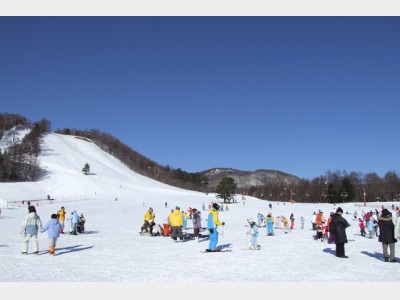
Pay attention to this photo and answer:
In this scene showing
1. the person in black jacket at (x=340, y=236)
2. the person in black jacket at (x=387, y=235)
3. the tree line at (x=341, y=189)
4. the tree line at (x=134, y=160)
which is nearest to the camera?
the person in black jacket at (x=387, y=235)

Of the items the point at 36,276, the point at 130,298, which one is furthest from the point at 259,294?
the point at 36,276

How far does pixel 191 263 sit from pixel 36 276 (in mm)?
4086

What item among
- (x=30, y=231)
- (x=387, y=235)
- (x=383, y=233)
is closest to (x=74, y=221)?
(x=30, y=231)

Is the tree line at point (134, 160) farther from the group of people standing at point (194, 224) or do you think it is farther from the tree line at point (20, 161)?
the group of people standing at point (194, 224)

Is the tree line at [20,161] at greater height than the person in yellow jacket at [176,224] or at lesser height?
greater

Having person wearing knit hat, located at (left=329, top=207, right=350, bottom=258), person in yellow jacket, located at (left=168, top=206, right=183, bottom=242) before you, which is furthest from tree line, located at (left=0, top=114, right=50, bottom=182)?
person wearing knit hat, located at (left=329, top=207, right=350, bottom=258)

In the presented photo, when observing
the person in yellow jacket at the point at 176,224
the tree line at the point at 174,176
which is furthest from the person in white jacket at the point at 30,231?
the tree line at the point at 174,176

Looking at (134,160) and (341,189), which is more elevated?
(134,160)

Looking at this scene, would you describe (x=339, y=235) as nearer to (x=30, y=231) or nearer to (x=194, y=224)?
(x=194, y=224)

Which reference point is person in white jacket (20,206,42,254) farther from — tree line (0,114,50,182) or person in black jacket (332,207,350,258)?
tree line (0,114,50,182)

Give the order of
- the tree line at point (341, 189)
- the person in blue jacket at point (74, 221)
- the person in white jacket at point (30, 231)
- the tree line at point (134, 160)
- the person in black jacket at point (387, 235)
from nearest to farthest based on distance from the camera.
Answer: the person in black jacket at point (387, 235), the person in white jacket at point (30, 231), the person in blue jacket at point (74, 221), the tree line at point (341, 189), the tree line at point (134, 160)

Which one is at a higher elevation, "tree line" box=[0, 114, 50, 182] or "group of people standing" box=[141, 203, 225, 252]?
"tree line" box=[0, 114, 50, 182]

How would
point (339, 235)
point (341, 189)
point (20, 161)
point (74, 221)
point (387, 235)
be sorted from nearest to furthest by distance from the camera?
1. point (387, 235)
2. point (339, 235)
3. point (74, 221)
4. point (20, 161)
5. point (341, 189)

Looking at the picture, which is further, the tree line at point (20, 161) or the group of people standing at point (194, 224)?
the tree line at point (20, 161)
